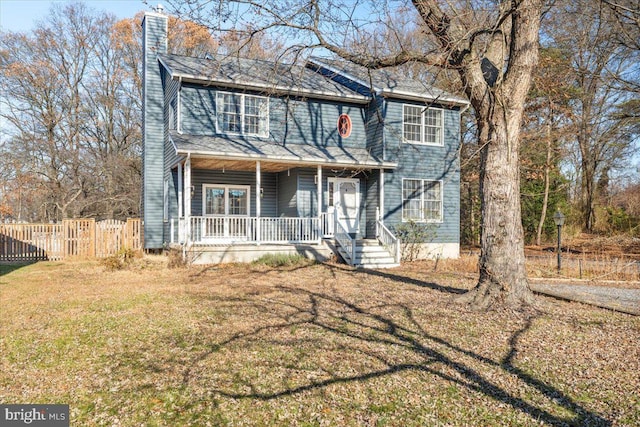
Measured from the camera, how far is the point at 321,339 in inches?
232

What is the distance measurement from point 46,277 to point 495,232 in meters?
10.9

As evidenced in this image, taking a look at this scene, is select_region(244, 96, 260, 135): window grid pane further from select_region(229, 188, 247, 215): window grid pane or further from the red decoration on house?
the red decoration on house

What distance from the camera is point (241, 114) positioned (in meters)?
15.9

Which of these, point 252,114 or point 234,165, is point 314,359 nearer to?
point 234,165

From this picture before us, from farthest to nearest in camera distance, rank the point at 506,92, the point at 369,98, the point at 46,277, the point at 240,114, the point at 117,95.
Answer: the point at 117,95, the point at 369,98, the point at 240,114, the point at 46,277, the point at 506,92

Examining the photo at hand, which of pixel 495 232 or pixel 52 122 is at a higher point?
pixel 52 122

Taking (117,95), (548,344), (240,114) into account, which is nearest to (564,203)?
(240,114)

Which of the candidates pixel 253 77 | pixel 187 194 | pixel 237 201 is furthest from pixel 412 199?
pixel 187 194

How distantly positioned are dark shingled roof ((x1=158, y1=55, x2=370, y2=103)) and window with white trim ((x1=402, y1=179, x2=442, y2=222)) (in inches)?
145

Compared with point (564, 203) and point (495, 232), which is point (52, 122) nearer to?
point (495, 232)

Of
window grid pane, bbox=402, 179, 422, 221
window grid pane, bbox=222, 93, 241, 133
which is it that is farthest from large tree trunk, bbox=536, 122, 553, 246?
window grid pane, bbox=222, 93, 241, 133

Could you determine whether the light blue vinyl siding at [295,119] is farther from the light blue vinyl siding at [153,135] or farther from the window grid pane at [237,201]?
the light blue vinyl siding at [153,135]

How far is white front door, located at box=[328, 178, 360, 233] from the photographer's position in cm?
1681

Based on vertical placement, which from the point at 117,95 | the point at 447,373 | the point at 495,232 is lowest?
the point at 447,373
